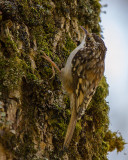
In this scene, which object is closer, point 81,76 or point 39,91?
point 39,91

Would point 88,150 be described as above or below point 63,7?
below

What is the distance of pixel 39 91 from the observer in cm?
155

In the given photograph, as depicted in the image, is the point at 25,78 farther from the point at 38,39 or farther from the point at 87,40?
the point at 87,40

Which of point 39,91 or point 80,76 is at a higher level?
point 80,76

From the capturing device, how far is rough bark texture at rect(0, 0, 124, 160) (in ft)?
4.46

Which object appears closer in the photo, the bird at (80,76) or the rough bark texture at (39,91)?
the rough bark texture at (39,91)

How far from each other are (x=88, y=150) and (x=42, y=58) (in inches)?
31.4

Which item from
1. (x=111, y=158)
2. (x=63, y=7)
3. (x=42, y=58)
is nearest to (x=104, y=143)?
(x=111, y=158)

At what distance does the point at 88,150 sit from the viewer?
1.88 metres

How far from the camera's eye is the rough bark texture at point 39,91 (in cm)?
136

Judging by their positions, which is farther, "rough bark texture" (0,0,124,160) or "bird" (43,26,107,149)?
"bird" (43,26,107,149)

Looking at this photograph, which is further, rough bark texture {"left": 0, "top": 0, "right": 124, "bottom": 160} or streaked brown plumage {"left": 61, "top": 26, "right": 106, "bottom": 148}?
streaked brown plumage {"left": 61, "top": 26, "right": 106, "bottom": 148}

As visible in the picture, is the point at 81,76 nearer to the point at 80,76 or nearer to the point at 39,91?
the point at 80,76

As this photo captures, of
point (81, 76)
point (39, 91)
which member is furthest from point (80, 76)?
point (39, 91)
